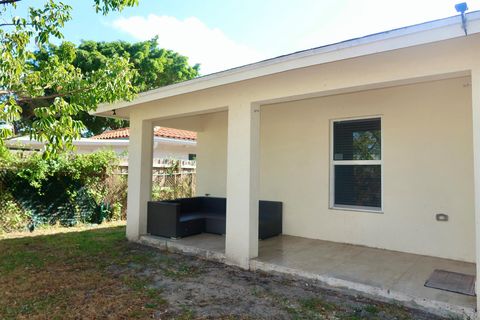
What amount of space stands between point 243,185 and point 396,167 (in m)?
2.74

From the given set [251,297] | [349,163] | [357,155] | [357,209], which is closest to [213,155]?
[349,163]

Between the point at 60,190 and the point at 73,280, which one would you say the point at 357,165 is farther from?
the point at 60,190

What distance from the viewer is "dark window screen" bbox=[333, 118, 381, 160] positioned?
618 centimetres

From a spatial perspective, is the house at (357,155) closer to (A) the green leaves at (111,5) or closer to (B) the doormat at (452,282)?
(B) the doormat at (452,282)

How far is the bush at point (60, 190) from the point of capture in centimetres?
810

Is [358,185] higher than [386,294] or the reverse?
higher

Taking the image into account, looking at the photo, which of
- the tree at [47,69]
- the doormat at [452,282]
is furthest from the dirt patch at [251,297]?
the tree at [47,69]

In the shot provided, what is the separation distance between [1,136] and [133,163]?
14.0 ft

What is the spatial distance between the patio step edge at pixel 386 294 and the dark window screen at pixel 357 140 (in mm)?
2701

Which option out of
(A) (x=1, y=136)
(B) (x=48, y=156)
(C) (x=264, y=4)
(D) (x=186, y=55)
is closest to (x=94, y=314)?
(B) (x=48, y=156)

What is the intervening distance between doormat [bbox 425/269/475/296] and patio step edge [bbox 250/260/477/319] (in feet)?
1.46

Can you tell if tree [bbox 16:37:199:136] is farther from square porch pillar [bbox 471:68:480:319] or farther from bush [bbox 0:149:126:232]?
square porch pillar [bbox 471:68:480:319]

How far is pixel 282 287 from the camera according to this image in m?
4.49

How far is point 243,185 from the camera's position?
540 centimetres
